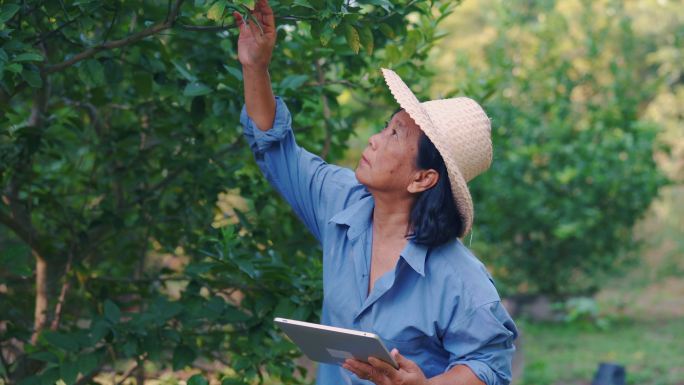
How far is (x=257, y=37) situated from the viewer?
2.43 meters

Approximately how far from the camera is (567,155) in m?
9.62

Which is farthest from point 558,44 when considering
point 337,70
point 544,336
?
point 337,70

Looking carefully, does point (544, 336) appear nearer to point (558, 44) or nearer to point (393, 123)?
point (558, 44)

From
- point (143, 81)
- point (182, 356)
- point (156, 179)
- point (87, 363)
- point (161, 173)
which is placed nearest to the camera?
point (87, 363)

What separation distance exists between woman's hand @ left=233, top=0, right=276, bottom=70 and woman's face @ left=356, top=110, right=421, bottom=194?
1.04 ft

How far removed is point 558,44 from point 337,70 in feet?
21.9

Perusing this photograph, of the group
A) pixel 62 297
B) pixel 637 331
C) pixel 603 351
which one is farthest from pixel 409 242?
pixel 637 331

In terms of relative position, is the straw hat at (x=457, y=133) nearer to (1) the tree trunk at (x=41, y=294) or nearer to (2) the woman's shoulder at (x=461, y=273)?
(2) the woman's shoulder at (x=461, y=273)

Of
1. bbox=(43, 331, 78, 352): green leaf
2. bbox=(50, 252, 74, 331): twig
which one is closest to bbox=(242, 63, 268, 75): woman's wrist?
bbox=(43, 331, 78, 352): green leaf

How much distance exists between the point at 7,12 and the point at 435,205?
1.03 metres

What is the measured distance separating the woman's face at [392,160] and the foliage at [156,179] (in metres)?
0.25

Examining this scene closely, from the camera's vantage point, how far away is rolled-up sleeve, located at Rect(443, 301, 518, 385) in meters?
2.27

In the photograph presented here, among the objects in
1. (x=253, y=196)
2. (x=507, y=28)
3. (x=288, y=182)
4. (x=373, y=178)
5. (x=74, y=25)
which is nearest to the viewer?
(x=373, y=178)

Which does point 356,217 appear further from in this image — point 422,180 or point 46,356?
point 46,356
